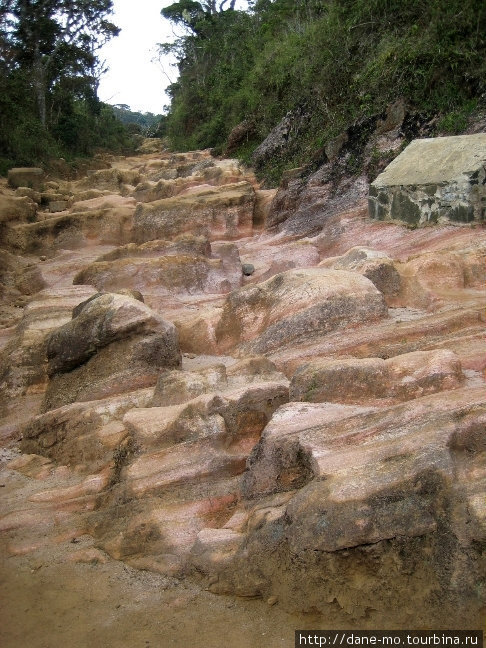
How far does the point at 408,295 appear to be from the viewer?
6.41 meters

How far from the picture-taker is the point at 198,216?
12.2m

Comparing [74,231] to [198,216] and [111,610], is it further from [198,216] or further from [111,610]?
Answer: [111,610]

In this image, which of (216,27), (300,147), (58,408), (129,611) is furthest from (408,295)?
(216,27)

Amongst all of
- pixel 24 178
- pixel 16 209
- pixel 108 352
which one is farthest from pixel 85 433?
pixel 24 178

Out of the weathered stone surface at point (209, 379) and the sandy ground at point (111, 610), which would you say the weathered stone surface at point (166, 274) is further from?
the sandy ground at point (111, 610)

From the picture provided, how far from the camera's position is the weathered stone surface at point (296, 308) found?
19.0 feet

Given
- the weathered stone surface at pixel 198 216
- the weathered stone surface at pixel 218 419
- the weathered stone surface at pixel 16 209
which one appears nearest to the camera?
the weathered stone surface at pixel 218 419

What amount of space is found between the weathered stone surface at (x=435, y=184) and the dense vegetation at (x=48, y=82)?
14619mm

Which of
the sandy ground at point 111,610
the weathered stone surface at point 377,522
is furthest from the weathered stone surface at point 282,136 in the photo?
the sandy ground at point 111,610

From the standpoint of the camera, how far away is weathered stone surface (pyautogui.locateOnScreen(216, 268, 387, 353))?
5.79 meters

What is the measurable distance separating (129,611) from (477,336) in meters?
3.26

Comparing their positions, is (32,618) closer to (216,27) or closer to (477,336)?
(477,336)

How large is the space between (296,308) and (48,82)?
27536 mm

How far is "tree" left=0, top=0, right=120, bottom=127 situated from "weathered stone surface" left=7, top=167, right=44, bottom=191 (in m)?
6.68
